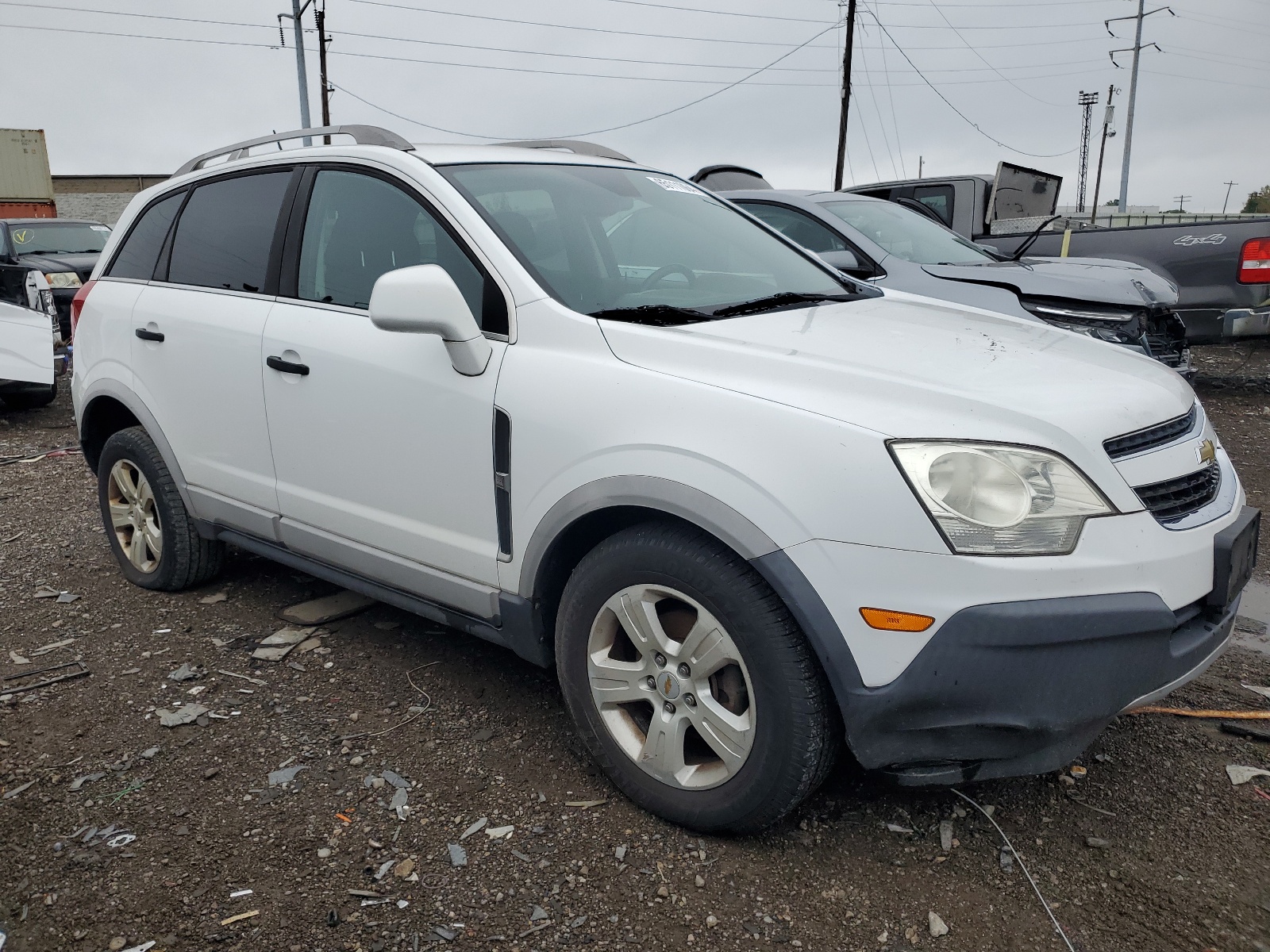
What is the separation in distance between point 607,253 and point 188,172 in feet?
7.46

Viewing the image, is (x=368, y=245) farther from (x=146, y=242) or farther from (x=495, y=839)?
(x=495, y=839)

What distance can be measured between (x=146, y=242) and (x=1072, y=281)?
217 inches

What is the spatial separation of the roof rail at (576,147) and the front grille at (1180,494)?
232 cm

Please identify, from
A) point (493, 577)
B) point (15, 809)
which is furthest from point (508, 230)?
point (15, 809)

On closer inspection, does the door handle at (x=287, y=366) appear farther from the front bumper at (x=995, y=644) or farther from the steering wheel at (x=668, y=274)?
the front bumper at (x=995, y=644)

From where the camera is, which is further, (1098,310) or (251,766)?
(1098,310)

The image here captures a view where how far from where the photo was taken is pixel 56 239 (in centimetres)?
1354

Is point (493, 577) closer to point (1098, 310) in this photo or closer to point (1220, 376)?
point (1098, 310)

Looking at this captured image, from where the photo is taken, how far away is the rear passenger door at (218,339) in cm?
352

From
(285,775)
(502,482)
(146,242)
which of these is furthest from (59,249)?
(502,482)

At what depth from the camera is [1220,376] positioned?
9.59 metres

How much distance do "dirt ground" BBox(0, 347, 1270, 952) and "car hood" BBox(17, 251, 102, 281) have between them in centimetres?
1077

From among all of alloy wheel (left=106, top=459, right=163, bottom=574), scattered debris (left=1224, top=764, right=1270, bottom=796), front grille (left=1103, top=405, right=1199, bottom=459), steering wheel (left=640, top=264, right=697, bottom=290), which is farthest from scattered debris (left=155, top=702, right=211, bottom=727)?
scattered debris (left=1224, top=764, right=1270, bottom=796)

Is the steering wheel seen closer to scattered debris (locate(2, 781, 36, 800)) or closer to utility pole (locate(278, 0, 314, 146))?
scattered debris (locate(2, 781, 36, 800))
